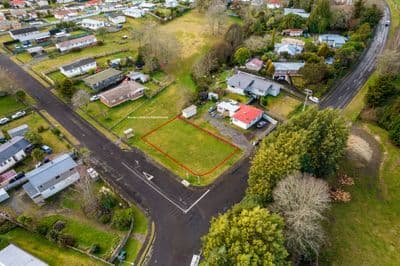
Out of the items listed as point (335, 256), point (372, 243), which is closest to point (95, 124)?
point (335, 256)

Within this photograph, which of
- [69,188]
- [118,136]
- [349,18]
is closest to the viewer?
[69,188]

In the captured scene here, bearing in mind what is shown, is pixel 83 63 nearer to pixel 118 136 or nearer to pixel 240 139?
pixel 118 136

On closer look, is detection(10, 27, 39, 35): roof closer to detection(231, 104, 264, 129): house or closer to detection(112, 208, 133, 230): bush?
detection(231, 104, 264, 129): house

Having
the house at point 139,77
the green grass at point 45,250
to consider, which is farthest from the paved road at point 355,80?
the green grass at point 45,250

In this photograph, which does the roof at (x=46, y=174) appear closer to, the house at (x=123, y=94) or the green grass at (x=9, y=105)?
the house at (x=123, y=94)

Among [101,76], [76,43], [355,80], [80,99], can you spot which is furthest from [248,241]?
[76,43]
